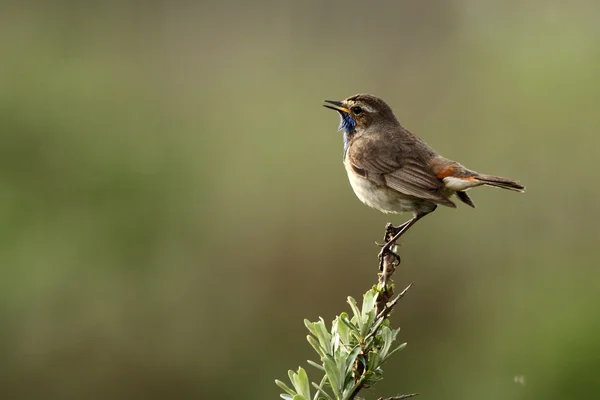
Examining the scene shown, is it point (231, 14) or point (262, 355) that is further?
point (231, 14)

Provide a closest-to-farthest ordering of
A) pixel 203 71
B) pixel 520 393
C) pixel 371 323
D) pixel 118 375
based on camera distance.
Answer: pixel 371 323
pixel 520 393
pixel 118 375
pixel 203 71

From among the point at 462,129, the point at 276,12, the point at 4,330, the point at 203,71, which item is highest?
the point at 276,12

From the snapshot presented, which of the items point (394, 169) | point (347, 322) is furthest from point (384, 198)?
point (347, 322)

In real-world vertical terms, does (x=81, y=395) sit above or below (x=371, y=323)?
above

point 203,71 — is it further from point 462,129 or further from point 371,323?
point 371,323

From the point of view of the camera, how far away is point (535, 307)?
7.89 meters

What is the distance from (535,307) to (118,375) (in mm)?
3801

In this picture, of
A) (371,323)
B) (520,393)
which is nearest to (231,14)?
(520,393)

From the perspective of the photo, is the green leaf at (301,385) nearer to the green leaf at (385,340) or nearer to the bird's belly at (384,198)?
the green leaf at (385,340)

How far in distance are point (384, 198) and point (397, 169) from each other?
18 centimetres

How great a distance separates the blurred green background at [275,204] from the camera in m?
7.77

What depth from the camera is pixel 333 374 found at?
94.3 inches

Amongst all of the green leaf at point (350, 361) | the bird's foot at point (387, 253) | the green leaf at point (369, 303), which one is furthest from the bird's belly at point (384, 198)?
the green leaf at point (350, 361)

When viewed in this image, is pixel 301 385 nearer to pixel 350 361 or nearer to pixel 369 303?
pixel 350 361
